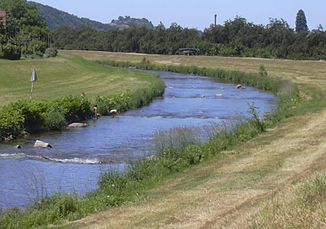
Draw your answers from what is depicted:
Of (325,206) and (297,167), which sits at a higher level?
(325,206)

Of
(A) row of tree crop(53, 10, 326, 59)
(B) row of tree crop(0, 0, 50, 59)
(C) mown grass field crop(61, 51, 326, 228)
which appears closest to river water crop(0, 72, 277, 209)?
(C) mown grass field crop(61, 51, 326, 228)

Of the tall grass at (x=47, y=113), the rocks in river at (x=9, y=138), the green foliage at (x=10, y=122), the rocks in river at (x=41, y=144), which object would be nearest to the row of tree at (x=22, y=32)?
the tall grass at (x=47, y=113)

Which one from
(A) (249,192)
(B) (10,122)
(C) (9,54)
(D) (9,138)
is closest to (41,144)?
(D) (9,138)

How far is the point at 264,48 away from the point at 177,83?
157ft

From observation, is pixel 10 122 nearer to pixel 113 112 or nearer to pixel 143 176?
pixel 113 112

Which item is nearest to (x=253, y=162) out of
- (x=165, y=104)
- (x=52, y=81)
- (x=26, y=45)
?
(x=165, y=104)

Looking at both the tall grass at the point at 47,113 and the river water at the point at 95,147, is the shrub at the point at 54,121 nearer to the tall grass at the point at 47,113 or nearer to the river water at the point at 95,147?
the tall grass at the point at 47,113

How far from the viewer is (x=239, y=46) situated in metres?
123

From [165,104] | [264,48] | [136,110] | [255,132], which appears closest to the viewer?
[255,132]

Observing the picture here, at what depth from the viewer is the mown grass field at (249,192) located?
8883mm

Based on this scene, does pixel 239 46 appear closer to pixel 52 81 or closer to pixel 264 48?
pixel 264 48

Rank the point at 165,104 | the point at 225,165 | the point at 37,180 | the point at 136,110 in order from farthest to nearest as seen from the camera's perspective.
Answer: the point at 165,104, the point at 136,110, the point at 37,180, the point at 225,165

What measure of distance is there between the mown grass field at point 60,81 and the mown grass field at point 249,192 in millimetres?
22799

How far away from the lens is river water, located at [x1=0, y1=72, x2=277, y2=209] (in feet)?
64.9
